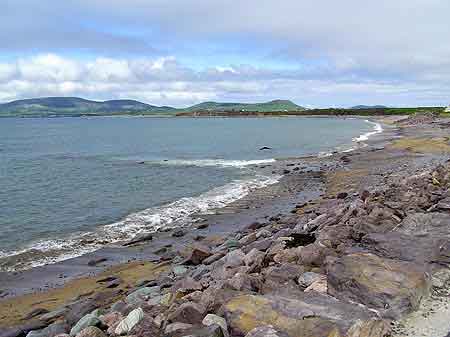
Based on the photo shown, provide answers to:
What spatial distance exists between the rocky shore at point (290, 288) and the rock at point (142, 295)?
0.05m

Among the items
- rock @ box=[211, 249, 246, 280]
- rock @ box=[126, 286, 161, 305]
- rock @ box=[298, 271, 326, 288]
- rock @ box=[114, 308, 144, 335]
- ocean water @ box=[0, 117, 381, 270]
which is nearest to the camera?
rock @ box=[114, 308, 144, 335]

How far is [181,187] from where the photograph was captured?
39844 mm

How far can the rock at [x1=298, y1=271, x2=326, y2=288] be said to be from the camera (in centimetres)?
988

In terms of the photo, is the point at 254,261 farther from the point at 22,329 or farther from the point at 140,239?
the point at 140,239

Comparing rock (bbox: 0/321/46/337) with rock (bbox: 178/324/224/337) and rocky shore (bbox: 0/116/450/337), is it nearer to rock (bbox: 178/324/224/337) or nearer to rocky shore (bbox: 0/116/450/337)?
rocky shore (bbox: 0/116/450/337)

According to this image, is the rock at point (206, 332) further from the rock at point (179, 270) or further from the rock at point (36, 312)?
the rock at point (36, 312)

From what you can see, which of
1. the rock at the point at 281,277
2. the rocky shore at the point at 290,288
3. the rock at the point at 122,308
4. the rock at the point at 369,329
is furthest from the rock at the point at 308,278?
the rock at the point at 122,308

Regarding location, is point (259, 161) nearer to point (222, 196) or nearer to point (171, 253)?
point (222, 196)

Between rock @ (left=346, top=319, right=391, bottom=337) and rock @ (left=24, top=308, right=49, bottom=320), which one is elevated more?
rock @ (left=346, top=319, right=391, bottom=337)

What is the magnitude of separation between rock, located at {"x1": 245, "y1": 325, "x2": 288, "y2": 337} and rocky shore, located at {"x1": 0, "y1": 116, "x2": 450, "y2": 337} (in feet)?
0.05

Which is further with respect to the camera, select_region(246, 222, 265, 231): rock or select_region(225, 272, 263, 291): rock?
select_region(246, 222, 265, 231): rock

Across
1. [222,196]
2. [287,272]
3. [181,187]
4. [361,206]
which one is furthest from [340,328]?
[181,187]

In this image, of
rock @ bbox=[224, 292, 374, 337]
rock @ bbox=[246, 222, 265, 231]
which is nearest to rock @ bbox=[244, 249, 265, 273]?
rock @ bbox=[224, 292, 374, 337]

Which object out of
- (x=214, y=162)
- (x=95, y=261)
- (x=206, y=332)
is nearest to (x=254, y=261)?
(x=206, y=332)
